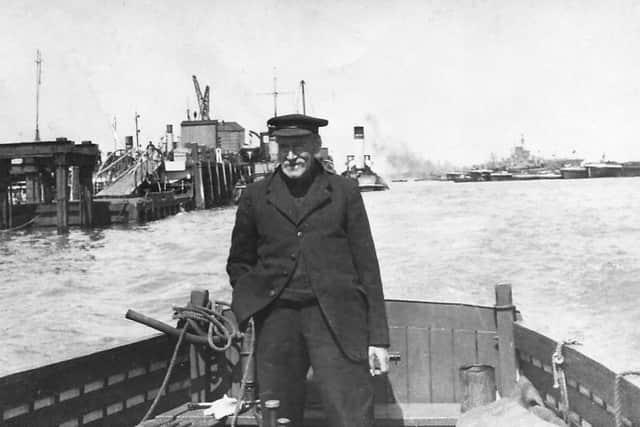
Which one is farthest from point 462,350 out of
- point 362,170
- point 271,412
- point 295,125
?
point 362,170

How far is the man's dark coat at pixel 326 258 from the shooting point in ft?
12.1

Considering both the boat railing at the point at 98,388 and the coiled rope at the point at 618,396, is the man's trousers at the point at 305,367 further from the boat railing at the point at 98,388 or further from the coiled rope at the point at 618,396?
the boat railing at the point at 98,388

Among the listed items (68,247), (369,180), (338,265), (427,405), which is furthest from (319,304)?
(369,180)

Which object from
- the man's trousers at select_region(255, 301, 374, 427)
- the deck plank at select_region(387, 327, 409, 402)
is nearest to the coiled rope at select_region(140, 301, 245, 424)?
the man's trousers at select_region(255, 301, 374, 427)

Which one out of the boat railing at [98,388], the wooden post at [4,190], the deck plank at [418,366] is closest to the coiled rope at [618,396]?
the deck plank at [418,366]

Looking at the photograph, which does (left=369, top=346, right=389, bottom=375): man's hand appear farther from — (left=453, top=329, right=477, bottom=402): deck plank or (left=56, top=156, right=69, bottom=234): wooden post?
(left=56, top=156, right=69, bottom=234): wooden post

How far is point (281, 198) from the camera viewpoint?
12.7 feet

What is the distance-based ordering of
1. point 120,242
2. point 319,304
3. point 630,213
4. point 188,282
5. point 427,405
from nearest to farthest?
point 319,304
point 427,405
point 188,282
point 120,242
point 630,213

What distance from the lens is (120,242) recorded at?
32219mm

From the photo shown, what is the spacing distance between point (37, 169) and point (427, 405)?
3794 centimetres

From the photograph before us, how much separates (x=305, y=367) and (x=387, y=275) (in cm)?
2035

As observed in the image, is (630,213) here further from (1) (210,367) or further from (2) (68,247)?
(1) (210,367)

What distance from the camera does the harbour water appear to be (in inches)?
609

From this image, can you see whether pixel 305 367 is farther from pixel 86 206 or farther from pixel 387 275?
pixel 86 206
